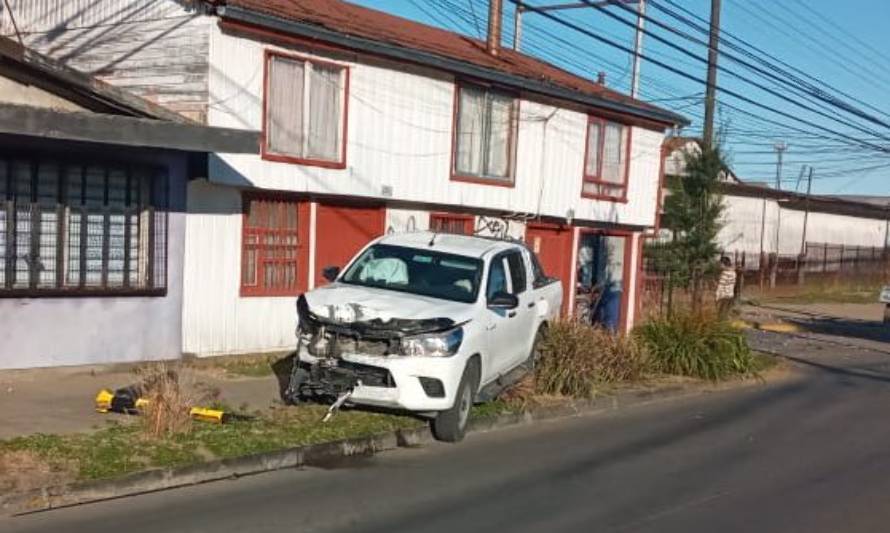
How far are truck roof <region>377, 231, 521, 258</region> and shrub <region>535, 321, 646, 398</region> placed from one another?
5.83 feet

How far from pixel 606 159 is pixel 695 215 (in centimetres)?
221

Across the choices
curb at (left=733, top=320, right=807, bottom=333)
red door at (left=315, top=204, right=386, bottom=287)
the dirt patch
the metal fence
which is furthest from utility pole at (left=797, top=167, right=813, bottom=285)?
the dirt patch

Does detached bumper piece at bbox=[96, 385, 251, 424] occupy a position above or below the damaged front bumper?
below

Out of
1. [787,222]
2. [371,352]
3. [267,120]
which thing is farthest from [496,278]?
[787,222]

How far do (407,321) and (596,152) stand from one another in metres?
13.0

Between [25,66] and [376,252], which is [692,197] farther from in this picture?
[25,66]

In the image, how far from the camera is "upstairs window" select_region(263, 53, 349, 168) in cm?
1485

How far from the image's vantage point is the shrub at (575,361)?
44.0ft

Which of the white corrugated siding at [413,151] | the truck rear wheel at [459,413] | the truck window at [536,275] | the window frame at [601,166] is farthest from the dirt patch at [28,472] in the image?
the window frame at [601,166]

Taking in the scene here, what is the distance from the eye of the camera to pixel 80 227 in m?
12.6

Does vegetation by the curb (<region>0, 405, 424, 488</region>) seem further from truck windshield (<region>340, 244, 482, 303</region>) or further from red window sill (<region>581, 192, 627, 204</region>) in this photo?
red window sill (<region>581, 192, 627, 204</region>)

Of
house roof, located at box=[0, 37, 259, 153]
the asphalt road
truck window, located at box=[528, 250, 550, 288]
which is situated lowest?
the asphalt road

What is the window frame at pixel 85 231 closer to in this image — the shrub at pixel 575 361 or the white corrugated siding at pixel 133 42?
the white corrugated siding at pixel 133 42

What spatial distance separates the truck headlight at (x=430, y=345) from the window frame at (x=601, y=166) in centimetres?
1229
